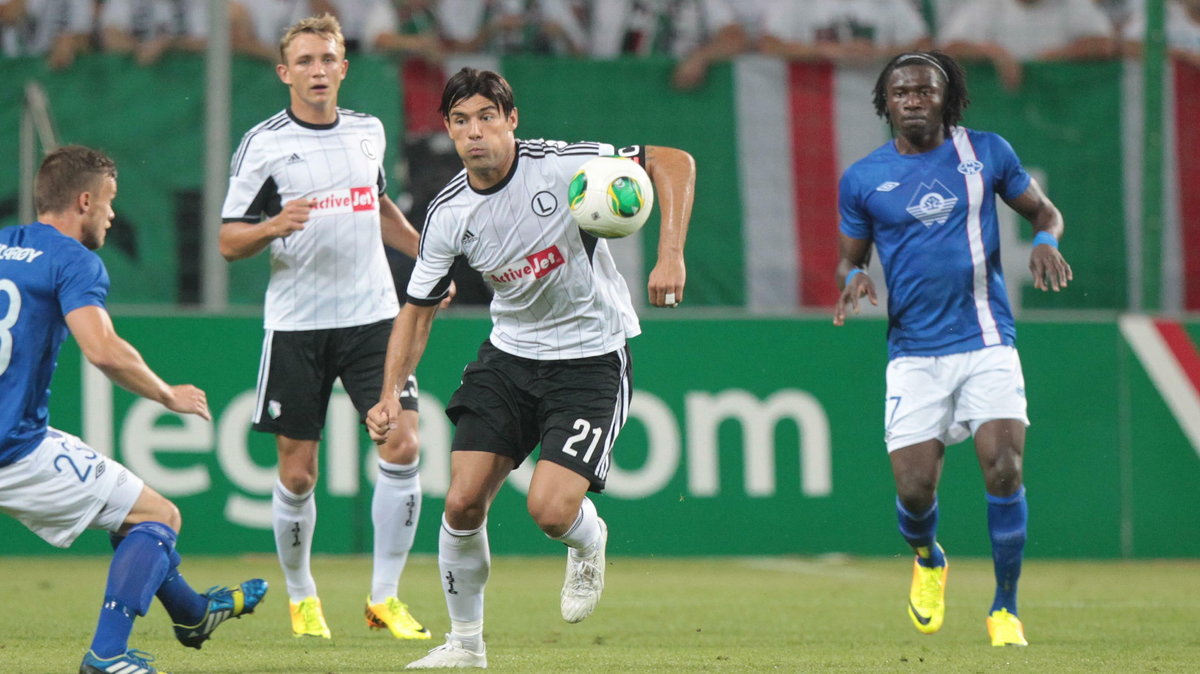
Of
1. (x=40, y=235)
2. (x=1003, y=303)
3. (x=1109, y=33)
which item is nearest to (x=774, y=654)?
(x=1003, y=303)

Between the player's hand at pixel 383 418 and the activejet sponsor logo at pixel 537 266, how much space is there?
2.01 feet

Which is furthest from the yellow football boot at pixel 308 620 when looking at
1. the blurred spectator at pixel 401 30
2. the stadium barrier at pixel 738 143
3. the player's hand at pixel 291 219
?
the blurred spectator at pixel 401 30

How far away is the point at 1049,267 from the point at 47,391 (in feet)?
12.2

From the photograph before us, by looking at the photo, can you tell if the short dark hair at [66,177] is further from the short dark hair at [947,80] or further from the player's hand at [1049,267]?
the player's hand at [1049,267]

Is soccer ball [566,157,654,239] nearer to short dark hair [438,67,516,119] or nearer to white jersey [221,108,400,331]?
short dark hair [438,67,516,119]

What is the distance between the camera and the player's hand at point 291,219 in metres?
6.73

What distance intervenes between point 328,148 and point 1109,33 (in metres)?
6.59

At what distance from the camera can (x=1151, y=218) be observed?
1090 cm

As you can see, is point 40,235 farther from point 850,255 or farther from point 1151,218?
point 1151,218

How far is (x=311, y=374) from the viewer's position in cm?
721

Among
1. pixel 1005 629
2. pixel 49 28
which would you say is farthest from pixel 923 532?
pixel 49 28

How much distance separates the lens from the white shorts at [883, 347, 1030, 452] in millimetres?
6855

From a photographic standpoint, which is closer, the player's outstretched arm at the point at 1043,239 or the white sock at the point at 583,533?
the white sock at the point at 583,533

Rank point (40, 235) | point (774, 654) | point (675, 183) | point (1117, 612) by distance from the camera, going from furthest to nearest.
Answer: point (1117, 612)
point (774, 654)
point (675, 183)
point (40, 235)
